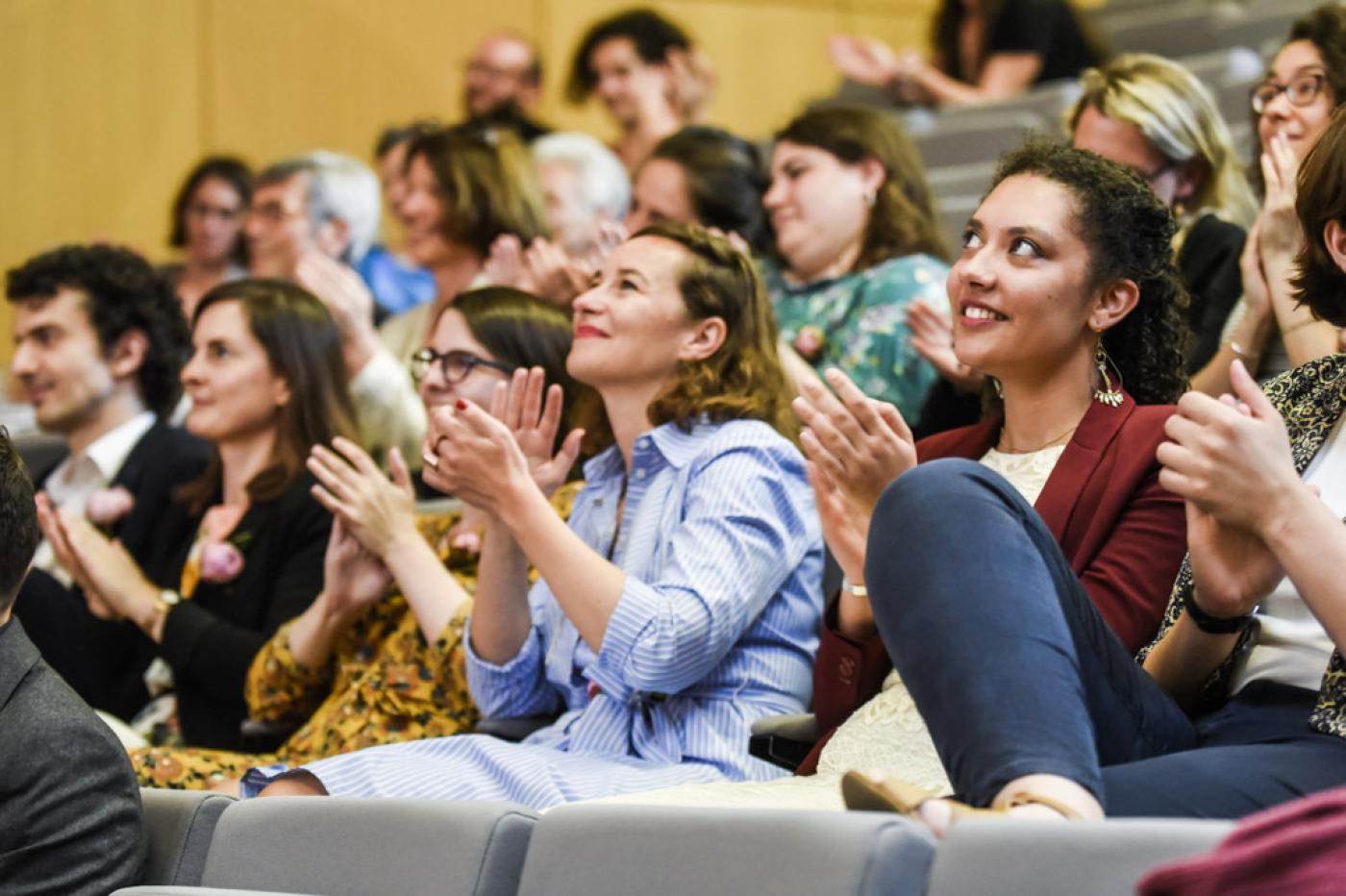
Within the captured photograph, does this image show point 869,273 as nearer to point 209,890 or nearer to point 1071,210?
point 1071,210

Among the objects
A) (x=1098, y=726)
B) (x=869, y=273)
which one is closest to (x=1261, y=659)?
(x=1098, y=726)

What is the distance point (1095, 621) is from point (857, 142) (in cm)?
174

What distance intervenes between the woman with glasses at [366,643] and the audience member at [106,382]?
2.09 feet

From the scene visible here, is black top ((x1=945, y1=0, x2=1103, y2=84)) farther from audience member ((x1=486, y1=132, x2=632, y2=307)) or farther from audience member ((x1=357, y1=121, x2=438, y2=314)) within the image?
audience member ((x1=357, y1=121, x2=438, y2=314))

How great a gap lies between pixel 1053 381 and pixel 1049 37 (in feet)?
10.3

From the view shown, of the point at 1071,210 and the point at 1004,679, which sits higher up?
the point at 1071,210

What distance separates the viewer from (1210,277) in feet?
8.21

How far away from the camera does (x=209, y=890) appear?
136 centimetres

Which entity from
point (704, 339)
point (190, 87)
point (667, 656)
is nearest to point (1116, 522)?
point (667, 656)

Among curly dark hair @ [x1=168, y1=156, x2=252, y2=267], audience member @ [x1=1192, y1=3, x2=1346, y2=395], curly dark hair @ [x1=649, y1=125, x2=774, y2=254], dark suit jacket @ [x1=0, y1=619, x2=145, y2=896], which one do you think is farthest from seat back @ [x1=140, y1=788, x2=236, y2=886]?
curly dark hair @ [x1=168, y1=156, x2=252, y2=267]

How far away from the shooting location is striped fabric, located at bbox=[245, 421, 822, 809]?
194cm

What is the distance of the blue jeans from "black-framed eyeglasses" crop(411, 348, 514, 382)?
1.20 metres

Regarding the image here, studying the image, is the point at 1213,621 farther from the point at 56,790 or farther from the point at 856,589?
the point at 56,790

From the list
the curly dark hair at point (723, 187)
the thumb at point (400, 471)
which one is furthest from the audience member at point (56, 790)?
the curly dark hair at point (723, 187)
